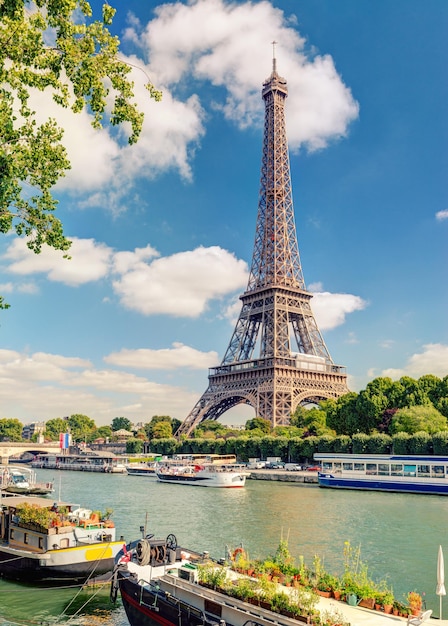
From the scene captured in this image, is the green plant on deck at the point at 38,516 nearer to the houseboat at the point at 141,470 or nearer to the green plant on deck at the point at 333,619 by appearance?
the green plant on deck at the point at 333,619

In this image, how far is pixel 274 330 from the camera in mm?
93688

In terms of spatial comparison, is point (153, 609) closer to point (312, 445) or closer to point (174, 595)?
point (174, 595)

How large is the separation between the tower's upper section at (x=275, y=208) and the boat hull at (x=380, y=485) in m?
47.8

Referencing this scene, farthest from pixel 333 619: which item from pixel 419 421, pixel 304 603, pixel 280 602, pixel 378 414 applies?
pixel 378 414

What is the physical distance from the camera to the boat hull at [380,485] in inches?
1946

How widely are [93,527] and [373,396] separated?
56503 millimetres

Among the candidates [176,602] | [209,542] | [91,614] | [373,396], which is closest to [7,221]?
[176,602]

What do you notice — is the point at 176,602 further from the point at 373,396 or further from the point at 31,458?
the point at 31,458

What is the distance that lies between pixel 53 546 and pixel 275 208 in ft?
310

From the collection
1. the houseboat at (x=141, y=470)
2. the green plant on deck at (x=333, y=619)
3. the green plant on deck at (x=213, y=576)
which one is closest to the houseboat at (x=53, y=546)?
the green plant on deck at (x=213, y=576)

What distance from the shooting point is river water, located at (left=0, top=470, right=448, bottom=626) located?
1789 cm

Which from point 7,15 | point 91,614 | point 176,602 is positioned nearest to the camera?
point 7,15

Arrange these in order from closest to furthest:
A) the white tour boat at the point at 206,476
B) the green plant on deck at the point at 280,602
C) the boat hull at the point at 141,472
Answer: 1. the green plant on deck at the point at 280,602
2. the white tour boat at the point at 206,476
3. the boat hull at the point at 141,472

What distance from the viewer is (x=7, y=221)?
1479 cm
